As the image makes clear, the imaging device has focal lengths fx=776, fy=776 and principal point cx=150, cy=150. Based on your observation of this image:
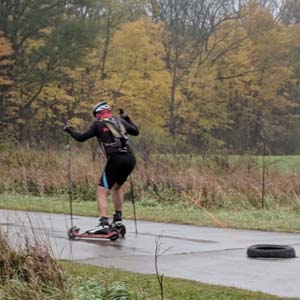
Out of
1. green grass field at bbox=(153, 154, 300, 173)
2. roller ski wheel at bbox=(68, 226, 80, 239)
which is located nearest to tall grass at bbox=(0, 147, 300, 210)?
green grass field at bbox=(153, 154, 300, 173)

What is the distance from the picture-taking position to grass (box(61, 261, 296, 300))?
7.08 m

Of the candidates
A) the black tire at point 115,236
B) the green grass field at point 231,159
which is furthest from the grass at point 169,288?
the green grass field at point 231,159

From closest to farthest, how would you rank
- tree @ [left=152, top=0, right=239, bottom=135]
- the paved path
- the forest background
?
the paved path → the forest background → tree @ [left=152, top=0, right=239, bottom=135]

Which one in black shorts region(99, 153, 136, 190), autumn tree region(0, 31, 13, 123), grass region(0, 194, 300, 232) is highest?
autumn tree region(0, 31, 13, 123)

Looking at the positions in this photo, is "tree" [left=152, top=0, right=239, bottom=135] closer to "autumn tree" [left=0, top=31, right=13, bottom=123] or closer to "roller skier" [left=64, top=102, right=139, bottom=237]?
"autumn tree" [left=0, top=31, right=13, bottom=123]

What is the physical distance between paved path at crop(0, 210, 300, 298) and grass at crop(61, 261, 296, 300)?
341 mm

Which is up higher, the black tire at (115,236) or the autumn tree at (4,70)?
the autumn tree at (4,70)

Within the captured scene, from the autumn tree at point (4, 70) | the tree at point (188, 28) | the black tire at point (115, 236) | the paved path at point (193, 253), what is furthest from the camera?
the tree at point (188, 28)

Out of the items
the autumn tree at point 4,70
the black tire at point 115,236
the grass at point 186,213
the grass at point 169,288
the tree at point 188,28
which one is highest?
the tree at point 188,28

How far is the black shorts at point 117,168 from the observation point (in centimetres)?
1192

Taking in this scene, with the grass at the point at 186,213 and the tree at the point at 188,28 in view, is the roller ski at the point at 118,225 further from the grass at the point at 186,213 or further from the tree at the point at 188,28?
the tree at the point at 188,28

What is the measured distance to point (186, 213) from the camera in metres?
17.0

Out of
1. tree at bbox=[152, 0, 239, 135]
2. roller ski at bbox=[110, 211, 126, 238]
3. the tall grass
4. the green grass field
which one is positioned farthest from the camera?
tree at bbox=[152, 0, 239, 135]

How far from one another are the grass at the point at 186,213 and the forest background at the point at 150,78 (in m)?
2.61
